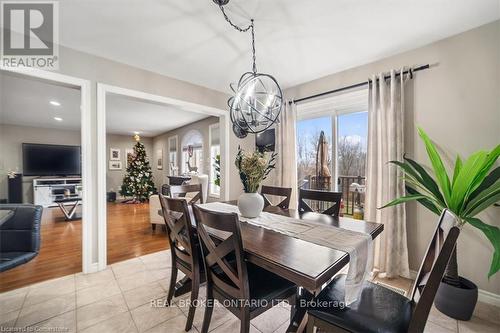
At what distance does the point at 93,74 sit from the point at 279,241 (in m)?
2.80

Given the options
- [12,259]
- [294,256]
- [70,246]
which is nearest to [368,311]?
[294,256]

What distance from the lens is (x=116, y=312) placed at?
182 cm

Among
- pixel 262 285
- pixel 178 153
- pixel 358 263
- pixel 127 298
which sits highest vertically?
pixel 178 153

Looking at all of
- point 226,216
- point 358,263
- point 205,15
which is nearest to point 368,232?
point 358,263

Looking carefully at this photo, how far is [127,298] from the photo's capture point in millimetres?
2016

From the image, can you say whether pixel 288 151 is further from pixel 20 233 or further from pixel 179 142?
pixel 179 142

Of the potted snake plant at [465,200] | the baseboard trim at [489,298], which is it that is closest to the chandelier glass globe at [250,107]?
the potted snake plant at [465,200]

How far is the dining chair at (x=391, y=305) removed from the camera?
0.93 meters

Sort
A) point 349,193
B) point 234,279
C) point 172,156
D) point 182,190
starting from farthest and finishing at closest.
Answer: point 172,156, point 349,193, point 182,190, point 234,279

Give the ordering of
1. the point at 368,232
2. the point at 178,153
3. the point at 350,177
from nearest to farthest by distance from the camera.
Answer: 1. the point at 368,232
2. the point at 350,177
3. the point at 178,153

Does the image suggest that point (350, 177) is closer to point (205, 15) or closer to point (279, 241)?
point (279, 241)

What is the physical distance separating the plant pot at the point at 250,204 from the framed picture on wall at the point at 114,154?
7.85 m

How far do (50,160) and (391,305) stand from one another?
8773 mm

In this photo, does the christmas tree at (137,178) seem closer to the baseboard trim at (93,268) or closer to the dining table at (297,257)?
the baseboard trim at (93,268)
